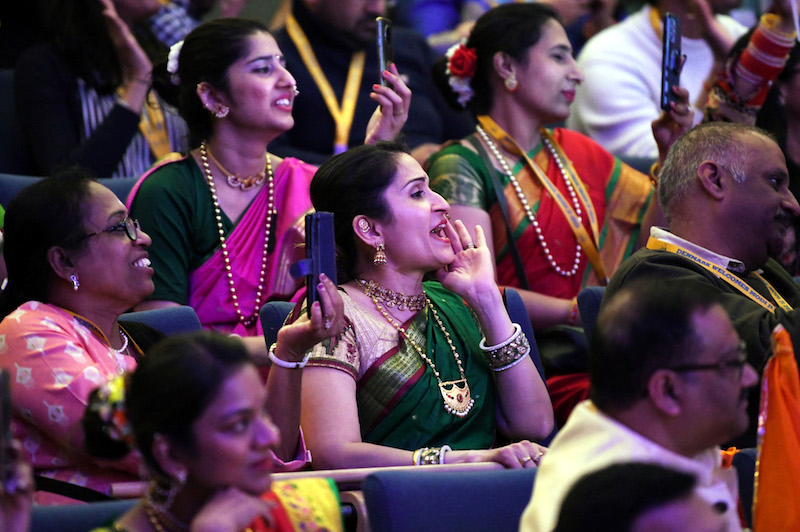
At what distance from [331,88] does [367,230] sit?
5.22ft

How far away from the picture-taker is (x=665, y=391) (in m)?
1.93

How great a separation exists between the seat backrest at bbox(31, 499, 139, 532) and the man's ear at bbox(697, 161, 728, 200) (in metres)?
1.75

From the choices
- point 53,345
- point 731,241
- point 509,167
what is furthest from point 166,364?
point 509,167

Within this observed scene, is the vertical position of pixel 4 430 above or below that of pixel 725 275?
above

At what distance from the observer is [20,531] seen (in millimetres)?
1695

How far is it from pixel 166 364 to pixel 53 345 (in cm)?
65

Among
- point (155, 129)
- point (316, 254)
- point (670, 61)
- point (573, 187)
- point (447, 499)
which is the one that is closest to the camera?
point (447, 499)

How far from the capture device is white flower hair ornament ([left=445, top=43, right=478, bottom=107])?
13.3 feet

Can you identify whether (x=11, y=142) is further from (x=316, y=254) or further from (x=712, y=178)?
(x=712, y=178)

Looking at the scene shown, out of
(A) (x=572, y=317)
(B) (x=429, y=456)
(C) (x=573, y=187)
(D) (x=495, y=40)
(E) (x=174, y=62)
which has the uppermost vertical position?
(E) (x=174, y=62)

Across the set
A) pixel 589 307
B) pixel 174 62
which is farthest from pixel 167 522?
pixel 174 62

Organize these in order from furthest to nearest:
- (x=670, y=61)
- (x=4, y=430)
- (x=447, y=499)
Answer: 1. (x=670, y=61)
2. (x=447, y=499)
3. (x=4, y=430)

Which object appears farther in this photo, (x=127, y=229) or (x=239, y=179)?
(x=239, y=179)

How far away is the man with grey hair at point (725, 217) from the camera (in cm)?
295
